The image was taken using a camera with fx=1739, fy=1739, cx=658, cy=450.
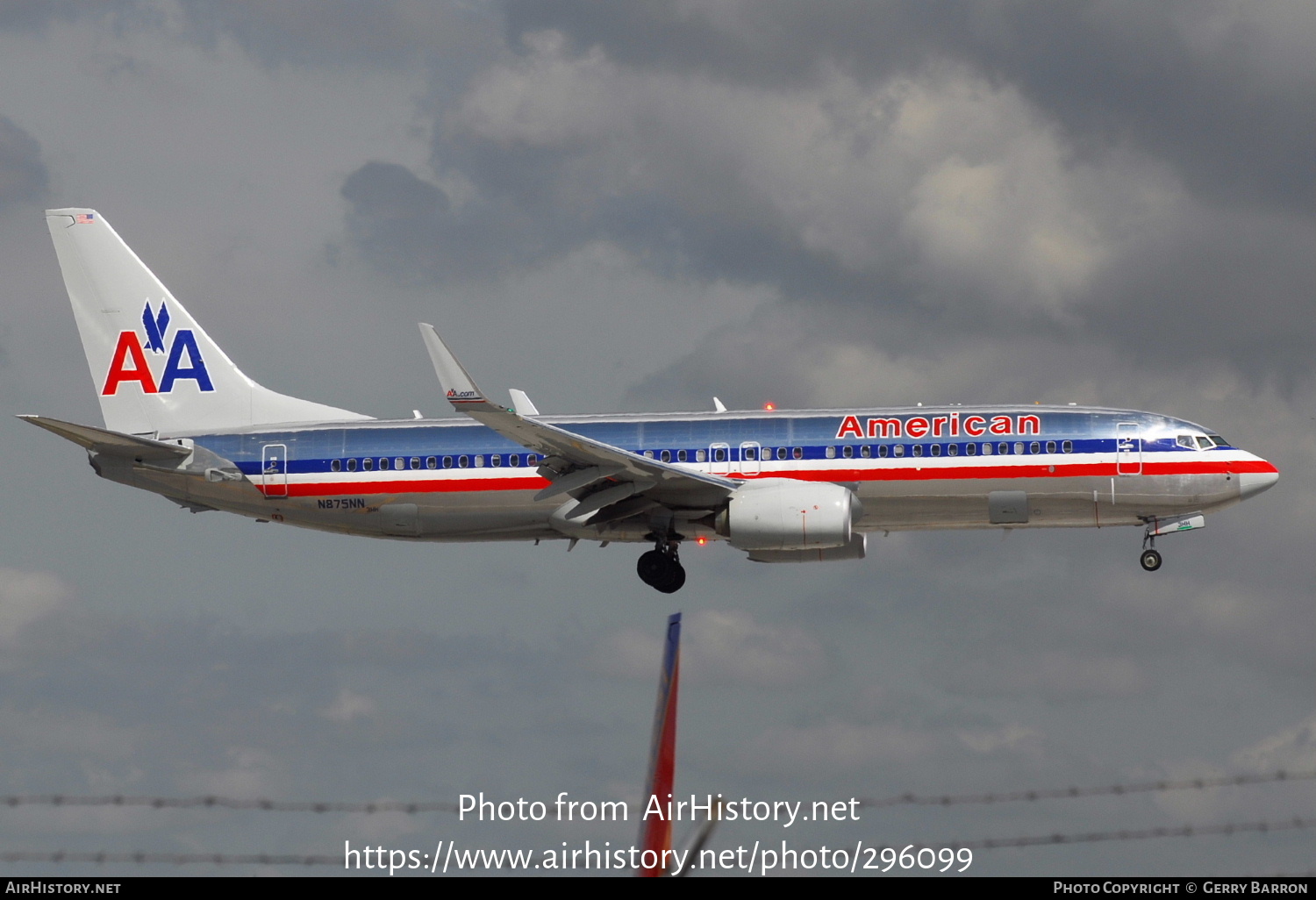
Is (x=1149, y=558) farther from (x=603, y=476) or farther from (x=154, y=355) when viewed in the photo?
(x=154, y=355)

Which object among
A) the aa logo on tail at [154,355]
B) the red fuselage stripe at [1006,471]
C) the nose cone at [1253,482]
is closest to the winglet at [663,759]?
the red fuselage stripe at [1006,471]

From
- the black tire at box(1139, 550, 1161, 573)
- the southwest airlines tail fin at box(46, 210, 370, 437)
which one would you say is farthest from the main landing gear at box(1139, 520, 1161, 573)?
the southwest airlines tail fin at box(46, 210, 370, 437)

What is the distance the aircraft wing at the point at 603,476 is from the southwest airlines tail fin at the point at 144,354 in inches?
394

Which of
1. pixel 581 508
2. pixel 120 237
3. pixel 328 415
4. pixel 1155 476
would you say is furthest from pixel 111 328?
pixel 1155 476

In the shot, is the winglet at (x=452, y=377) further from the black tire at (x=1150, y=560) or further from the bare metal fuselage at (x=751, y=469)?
the black tire at (x=1150, y=560)

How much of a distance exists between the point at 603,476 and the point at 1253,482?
19.7 m

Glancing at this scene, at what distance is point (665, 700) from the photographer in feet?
88.6

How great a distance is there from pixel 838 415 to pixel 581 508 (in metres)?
8.39

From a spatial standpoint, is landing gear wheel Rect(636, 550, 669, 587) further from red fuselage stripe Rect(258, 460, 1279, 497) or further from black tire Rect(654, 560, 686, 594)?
red fuselage stripe Rect(258, 460, 1279, 497)

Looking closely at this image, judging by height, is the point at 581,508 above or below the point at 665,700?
above

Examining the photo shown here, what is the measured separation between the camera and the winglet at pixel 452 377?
46344 millimetres

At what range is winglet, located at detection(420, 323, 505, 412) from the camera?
46.3m

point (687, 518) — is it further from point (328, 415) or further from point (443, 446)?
point (328, 415)
